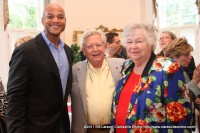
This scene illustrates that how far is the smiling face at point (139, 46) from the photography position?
7.56 ft

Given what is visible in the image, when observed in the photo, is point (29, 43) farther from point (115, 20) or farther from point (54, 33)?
point (115, 20)

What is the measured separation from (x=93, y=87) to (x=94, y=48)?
33 cm

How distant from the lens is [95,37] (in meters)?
2.57

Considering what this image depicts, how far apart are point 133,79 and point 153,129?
1.47ft

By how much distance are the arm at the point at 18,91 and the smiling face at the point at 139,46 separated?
80 centimetres

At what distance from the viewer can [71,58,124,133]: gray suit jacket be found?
2495 mm

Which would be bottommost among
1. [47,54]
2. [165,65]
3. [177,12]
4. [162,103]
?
[162,103]

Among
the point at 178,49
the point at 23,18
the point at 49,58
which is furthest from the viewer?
the point at 23,18

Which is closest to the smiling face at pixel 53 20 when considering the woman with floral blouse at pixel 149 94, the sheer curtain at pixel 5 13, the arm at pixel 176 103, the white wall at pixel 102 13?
the woman with floral blouse at pixel 149 94

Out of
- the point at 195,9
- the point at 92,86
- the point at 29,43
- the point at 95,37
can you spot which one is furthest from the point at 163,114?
the point at 195,9

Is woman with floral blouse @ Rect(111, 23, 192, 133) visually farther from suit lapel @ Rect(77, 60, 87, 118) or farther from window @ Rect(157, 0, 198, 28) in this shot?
window @ Rect(157, 0, 198, 28)

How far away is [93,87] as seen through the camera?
2.56 m

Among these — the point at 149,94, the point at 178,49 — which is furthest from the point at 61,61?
the point at 178,49

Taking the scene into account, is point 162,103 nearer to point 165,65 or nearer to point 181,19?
point 165,65
